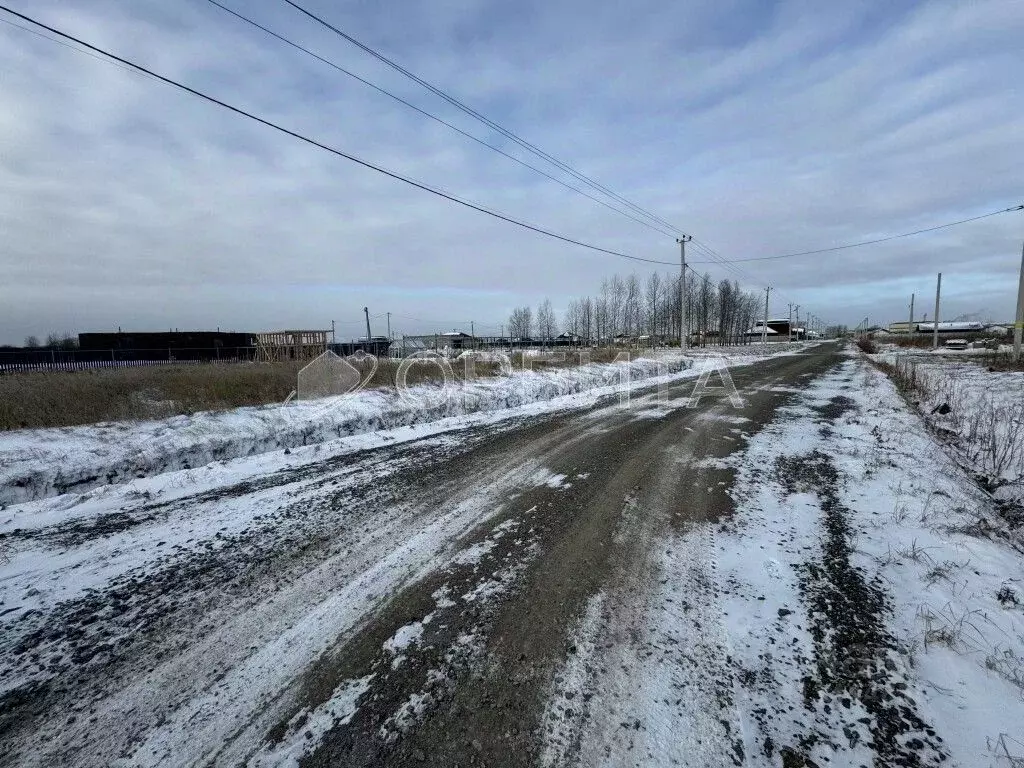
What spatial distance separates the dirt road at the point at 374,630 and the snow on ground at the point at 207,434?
3.52 ft

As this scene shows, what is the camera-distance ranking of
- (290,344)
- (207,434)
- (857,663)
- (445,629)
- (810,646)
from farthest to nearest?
1. (290,344)
2. (207,434)
3. (445,629)
4. (810,646)
5. (857,663)

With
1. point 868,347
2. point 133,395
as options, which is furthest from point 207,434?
point 868,347

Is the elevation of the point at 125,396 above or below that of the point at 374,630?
above

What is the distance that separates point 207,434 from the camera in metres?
7.38

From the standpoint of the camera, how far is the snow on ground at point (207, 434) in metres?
5.83

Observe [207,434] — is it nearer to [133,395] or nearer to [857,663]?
[133,395]

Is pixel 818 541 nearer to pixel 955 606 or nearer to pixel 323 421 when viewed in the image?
pixel 955 606

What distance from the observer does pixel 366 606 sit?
10.3ft

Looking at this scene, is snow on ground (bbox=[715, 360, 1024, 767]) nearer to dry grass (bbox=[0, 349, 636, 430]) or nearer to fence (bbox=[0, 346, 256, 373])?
dry grass (bbox=[0, 349, 636, 430])

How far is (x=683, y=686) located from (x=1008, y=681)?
1815 millimetres

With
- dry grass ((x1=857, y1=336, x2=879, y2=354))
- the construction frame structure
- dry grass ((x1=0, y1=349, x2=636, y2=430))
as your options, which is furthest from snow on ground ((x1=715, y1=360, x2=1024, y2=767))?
dry grass ((x1=857, y1=336, x2=879, y2=354))

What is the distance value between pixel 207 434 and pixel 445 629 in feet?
21.7

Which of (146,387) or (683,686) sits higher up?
(146,387)

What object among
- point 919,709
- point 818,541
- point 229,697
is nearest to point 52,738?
point 229,697
